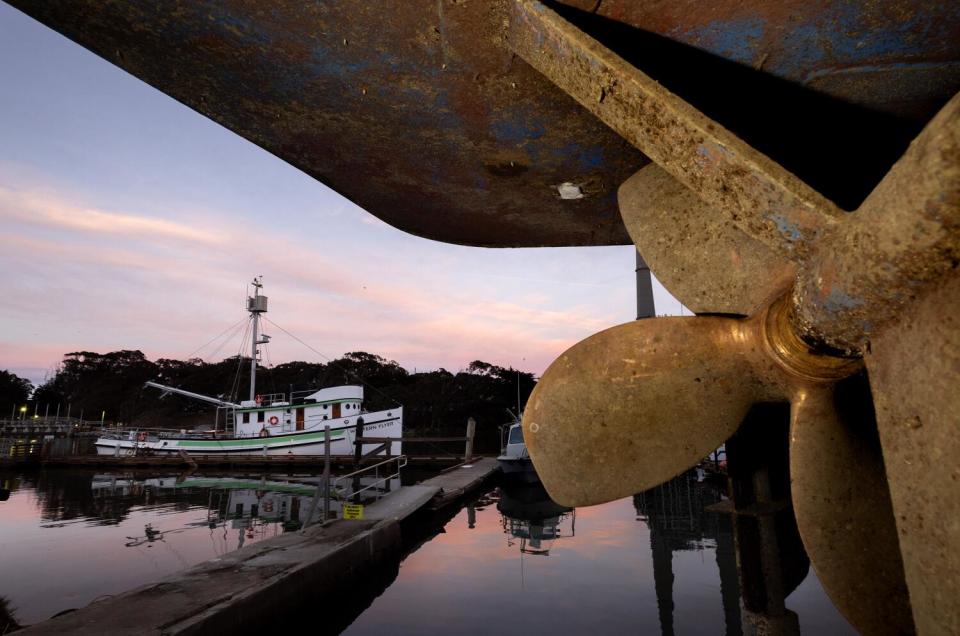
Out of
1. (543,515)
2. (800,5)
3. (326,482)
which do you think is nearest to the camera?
(800,5)

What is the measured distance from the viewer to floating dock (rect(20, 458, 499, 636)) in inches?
160

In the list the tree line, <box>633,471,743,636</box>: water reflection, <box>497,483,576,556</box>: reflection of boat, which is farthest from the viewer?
the tree line

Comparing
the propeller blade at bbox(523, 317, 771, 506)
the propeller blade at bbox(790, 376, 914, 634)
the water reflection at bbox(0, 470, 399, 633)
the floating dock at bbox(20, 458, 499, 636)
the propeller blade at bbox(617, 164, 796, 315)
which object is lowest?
the water reflection at bbox(0, 470, 399, 633)

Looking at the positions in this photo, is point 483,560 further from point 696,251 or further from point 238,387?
point 238,387

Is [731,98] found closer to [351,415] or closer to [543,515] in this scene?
[543,515]

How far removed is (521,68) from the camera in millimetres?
2006

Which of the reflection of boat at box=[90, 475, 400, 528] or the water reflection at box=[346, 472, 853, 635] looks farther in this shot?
the reflection of boat at box=[90, 475, 400, 528]

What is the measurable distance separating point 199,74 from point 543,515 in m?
13.9

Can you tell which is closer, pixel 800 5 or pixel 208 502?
pixel 800 5

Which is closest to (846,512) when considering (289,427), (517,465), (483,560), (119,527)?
(483,560)

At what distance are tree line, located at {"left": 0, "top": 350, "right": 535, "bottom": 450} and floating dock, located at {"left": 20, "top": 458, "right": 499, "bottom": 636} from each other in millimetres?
44674

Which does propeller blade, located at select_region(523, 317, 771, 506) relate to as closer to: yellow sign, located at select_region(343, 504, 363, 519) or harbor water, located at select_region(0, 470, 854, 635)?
harbor water, located at select_region(0, 470, 854, 635)

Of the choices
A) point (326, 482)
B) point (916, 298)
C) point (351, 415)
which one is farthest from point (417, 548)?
point (351, 415)

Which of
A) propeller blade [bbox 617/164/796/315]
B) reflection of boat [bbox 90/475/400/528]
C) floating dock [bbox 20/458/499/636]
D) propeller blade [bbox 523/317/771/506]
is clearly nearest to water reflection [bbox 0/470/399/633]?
reflection of boat [bbox 90/475/400/528]
